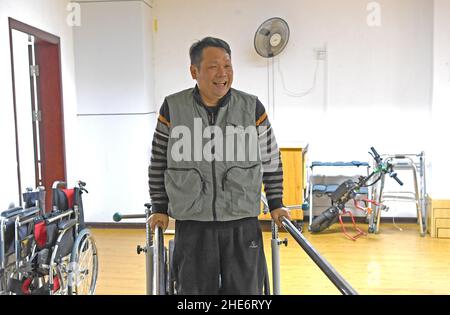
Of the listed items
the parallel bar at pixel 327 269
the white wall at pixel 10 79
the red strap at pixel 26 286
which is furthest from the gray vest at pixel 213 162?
the white wall at pixel 10 79

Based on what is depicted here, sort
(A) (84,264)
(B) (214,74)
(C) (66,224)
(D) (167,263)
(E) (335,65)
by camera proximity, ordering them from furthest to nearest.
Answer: (E) (335,65), (A) (84,264), (C) (66,224), (D) (167,263), (B) (214,74)

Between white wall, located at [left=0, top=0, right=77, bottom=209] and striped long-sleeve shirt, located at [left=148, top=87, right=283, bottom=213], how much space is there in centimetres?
206

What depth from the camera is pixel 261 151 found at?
203cm

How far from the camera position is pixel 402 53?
5.56 meters

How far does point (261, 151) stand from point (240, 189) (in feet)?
0.64

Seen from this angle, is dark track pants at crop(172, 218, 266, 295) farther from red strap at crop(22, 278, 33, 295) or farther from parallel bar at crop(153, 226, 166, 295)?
red strap at crop(22, 278, 33, 295)

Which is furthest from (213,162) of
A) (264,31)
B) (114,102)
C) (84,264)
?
(264,31)

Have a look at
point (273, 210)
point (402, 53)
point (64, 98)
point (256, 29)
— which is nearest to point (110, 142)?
point (64, 98)

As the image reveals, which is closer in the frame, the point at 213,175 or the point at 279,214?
the point at 213,175

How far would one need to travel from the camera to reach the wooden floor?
3.74 m

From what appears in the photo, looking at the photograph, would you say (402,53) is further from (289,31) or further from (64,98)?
(64,98)

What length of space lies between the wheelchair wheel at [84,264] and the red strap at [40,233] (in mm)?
225

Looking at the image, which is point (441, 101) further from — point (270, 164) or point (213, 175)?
point (213, 175)

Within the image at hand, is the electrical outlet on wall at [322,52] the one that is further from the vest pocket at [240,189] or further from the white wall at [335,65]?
the vest pocket at [240,189]
